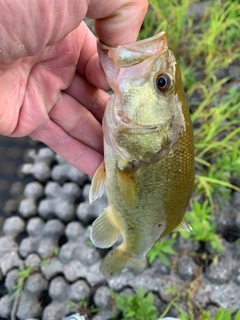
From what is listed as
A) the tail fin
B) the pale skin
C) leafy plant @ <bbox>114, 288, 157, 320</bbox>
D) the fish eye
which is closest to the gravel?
leafy plant @ <bbox>114, 288, 157, 320</bbox>

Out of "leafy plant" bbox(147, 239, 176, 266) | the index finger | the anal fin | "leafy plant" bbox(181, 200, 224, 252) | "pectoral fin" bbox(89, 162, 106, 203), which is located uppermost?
the index finger

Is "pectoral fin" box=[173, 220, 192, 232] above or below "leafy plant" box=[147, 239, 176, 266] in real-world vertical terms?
above

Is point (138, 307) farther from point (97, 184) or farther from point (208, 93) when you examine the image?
point (208, 93)

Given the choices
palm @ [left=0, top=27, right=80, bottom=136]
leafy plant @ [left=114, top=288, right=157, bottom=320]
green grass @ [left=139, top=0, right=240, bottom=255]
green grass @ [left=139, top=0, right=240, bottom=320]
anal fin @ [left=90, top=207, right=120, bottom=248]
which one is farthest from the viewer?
green grass @ [left=139, top=0, right=240, bottom=255]

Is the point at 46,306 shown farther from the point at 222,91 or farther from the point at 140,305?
the point at 222,91

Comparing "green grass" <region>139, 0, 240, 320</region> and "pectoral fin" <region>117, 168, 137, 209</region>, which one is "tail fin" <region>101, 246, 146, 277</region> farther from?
"pectoral fin" <region>117, 168, 137, 209</region>

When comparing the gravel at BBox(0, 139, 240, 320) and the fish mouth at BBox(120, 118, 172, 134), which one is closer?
the fish mouth at BBox(120, 118, 172, 134)

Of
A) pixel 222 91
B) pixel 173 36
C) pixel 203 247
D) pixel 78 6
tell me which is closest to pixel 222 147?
pixel 222 91

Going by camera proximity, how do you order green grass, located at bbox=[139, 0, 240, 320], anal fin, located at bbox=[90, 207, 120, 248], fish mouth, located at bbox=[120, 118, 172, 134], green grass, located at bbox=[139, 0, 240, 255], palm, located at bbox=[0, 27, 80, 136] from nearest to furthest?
fish mouth, located at bbox=[120, 118, 172, 134] → palm, located at bbox=[0, 27, 80, 136] → anal fin, located at bbox=[90, 207, 120, 248] → green grass, located at bbox=[139, 0, 240, 320] → green grass, located at bbox=[139, 0, 240, 255]
